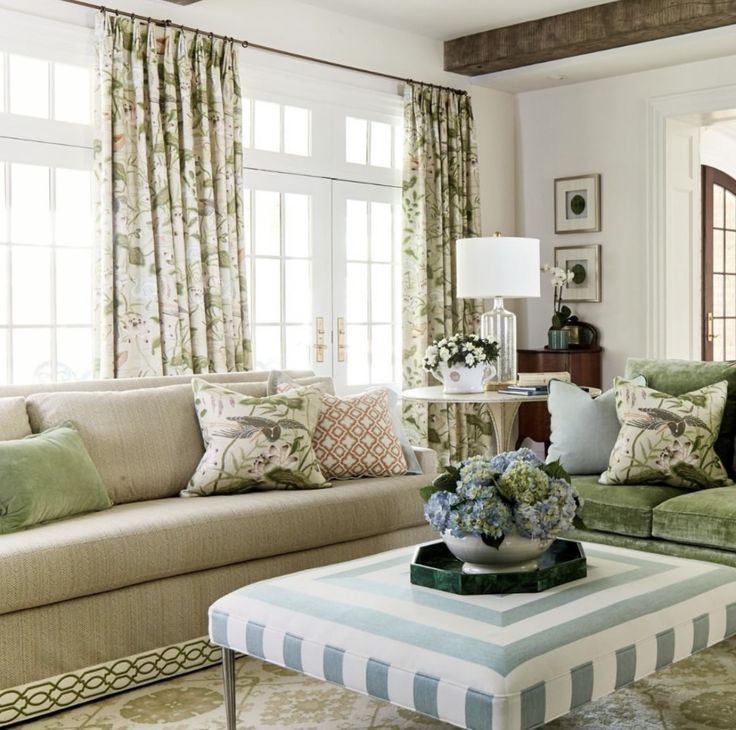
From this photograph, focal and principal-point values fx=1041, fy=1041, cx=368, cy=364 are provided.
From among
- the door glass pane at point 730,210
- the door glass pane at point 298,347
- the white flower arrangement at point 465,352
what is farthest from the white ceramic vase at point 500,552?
the door glass pane at point 730,210

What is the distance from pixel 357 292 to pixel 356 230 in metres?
0.36

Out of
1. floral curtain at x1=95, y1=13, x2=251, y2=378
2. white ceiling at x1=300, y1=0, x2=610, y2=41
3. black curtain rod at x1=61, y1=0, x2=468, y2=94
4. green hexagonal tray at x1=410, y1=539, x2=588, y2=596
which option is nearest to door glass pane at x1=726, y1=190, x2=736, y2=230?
black curtain rod at x1=61, y1=0, x2=468, y2=94

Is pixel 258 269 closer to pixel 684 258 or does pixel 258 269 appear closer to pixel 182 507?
pixel 182 507

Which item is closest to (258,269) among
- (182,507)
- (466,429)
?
(466,429)

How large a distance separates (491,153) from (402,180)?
921 millimetres

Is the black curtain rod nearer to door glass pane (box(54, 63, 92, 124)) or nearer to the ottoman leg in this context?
door glass pane (box(54, 63, 92, 124))

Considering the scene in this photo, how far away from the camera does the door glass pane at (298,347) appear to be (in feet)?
18.8

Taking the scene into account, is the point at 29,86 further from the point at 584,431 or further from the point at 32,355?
the point at 584,431

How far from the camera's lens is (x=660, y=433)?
3883mm

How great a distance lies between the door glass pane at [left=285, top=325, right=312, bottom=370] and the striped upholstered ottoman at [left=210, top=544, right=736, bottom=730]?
2928 millimetres

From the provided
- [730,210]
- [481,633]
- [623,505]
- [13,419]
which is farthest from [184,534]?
[730,210]

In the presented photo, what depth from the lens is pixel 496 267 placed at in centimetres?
499

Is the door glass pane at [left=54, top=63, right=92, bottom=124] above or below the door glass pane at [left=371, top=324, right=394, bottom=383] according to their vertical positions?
above

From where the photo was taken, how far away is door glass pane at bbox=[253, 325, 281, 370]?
18.2 feet
